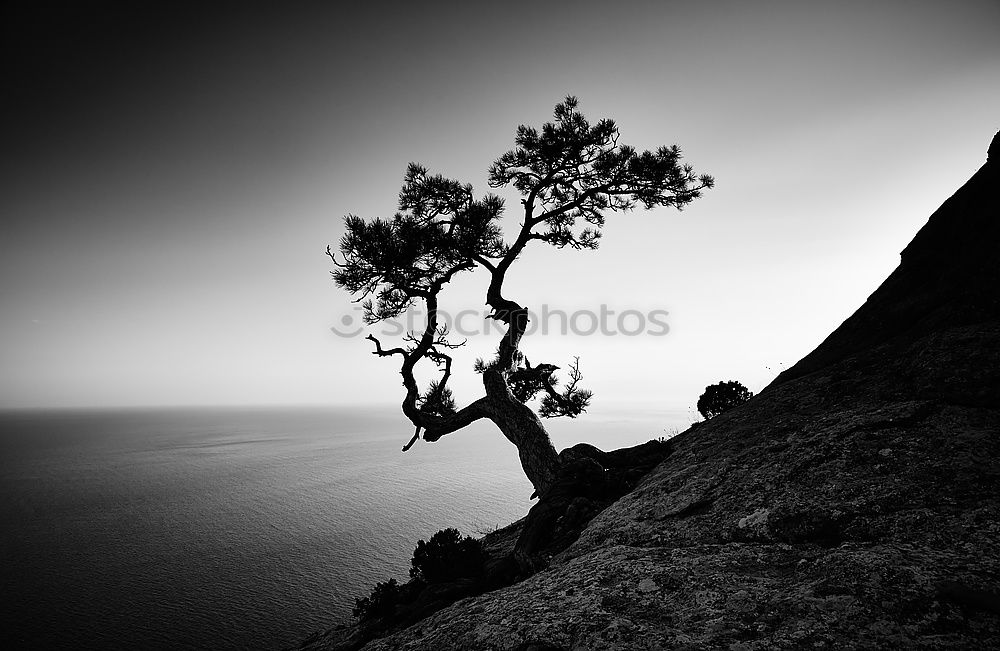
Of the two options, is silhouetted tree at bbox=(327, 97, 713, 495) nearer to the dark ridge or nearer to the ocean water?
the dark ridge

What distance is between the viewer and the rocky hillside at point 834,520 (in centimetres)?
270

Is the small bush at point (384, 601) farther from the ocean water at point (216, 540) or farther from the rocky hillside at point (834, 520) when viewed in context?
the ocean water at point (216, 540)

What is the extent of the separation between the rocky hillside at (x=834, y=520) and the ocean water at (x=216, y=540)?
27241mm

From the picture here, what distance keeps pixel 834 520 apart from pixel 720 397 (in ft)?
44.2

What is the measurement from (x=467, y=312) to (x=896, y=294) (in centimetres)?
868

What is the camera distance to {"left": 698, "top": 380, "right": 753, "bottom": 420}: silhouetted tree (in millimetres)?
15648

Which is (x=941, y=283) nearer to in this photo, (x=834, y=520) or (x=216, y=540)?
(x=834, y=520)

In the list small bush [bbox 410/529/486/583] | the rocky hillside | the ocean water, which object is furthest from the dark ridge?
the ocean water

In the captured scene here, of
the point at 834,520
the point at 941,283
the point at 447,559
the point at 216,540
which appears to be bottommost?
the point at 216,540

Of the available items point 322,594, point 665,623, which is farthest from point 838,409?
point 322,594

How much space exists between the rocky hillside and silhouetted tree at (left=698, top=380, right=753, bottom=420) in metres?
9.71

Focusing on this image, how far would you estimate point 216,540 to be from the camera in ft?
154

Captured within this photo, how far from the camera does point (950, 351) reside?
16.4 ft

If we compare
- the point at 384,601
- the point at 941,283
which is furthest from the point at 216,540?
the point at 941,283
